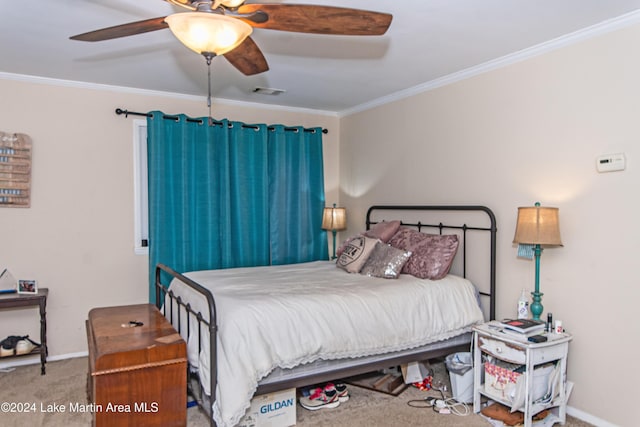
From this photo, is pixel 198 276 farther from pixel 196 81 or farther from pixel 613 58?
pixel 613 58

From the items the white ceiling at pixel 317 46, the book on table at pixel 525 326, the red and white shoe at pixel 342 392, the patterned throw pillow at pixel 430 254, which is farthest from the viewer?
the patterned throw pillow at pixel 430 254

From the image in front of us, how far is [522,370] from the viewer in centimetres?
268

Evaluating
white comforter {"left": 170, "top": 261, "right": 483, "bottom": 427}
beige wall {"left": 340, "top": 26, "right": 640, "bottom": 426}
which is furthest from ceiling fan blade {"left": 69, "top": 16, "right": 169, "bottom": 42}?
beige wall {"left": 340, "top": 26, "right": 640, "bottom": 426}

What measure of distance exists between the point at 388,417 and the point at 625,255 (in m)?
1.71

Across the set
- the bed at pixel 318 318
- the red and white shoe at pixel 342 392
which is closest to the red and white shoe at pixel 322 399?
the red and white shoe at pixel 342 392

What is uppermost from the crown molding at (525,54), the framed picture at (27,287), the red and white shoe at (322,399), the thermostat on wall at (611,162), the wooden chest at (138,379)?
the crown molding at (525,54)

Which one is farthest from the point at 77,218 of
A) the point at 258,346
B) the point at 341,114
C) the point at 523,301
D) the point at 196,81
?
the point at 523,301

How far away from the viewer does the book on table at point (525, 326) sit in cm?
270

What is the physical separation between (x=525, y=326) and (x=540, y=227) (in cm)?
61

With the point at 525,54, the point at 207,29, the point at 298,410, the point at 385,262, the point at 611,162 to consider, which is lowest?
the point at 298,410

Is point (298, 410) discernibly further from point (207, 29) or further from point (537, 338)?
point (207, 29)

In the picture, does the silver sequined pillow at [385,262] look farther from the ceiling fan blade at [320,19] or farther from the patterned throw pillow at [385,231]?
the ceiling fan blade at [320,19]

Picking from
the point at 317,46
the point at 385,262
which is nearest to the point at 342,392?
the point at 385,262

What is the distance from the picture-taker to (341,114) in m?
5.16
